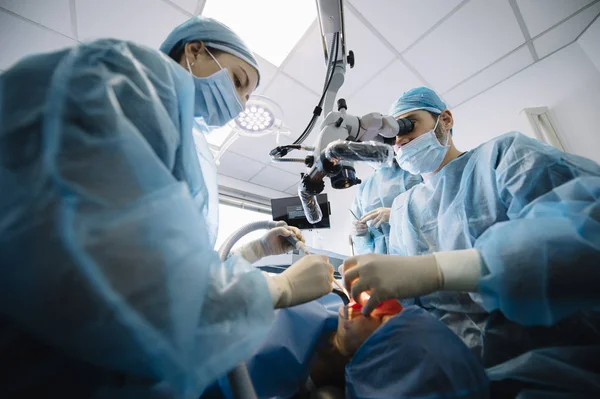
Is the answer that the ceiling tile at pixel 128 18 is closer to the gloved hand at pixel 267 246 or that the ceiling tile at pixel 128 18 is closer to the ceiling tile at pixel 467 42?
the gloved hand at pixel 267 246

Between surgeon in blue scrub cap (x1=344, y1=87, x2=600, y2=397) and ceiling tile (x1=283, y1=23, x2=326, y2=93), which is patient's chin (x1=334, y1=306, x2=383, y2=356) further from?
ceiling tile (x1=283, y1=23, x2=326, y2=93)

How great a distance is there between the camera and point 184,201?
0.42 m

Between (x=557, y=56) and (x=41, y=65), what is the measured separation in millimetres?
3307

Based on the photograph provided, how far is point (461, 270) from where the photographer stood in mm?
572

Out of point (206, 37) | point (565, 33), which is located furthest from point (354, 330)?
point (565, 33)

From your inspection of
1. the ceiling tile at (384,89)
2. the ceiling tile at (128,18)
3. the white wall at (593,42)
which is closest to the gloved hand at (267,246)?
the ceiling tile at (128,18)

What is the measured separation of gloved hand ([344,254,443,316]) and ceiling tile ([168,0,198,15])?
1.84m

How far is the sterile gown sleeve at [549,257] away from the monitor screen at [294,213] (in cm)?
140

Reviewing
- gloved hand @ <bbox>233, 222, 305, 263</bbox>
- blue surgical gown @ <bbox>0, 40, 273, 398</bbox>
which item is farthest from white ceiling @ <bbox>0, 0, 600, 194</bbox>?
blue surgical gown @ <bbox>0, 40, 273, 398</bbox>

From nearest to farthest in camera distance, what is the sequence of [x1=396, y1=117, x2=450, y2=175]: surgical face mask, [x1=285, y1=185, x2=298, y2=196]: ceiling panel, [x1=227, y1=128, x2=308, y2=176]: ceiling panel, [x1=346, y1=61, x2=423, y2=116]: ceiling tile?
[x1=396, y1=117, x2=450, y2=175]: surgical face mask < [x1=346, y1=61, x2=423, y2=116]: ceiling tile < [x1=227, y1=128, x2=308, y2=176]: ceiling panel < [x1=285, y1=185, x2=298, y2=196]: ceiling panel

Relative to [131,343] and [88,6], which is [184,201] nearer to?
[131,343]

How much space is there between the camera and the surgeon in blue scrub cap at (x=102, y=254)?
31 cm


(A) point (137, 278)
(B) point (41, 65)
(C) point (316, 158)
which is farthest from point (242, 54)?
(A) point (137, 278)

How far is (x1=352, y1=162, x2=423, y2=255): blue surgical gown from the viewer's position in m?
1.57
